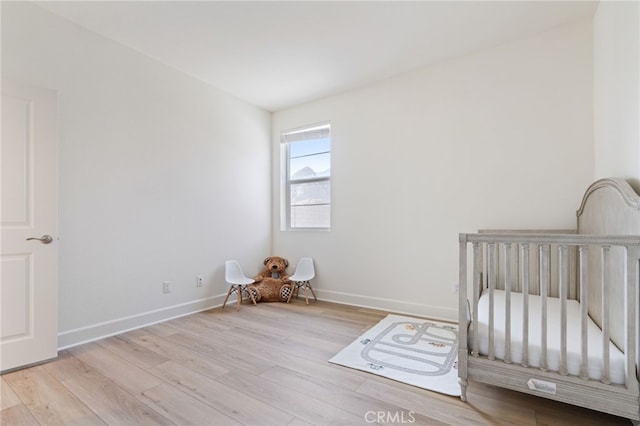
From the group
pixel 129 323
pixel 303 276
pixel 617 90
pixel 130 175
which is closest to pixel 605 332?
pixel 617 90

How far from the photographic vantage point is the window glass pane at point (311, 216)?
385 centimetres

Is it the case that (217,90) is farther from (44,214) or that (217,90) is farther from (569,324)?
(569,324)

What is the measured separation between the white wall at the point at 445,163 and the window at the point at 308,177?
0.16 metres

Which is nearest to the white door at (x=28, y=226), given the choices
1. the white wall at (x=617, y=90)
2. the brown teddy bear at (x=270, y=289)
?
the brown teddy bear at (x=270, y=289)

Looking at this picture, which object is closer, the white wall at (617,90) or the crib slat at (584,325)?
the crib slat at (584,325)

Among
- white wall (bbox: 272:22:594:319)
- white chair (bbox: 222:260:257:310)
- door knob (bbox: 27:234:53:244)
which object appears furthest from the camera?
white chair (bbox: 222:260:257:310)

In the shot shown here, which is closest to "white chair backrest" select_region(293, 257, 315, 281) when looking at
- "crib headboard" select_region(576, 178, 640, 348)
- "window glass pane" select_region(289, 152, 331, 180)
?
"window glass pane" select_region(289, 152, 331, 180)

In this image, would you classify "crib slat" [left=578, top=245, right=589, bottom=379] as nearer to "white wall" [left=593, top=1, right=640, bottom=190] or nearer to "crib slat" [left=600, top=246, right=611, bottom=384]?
"crib slat" [left=600, top=246, right=611, bottom=384]

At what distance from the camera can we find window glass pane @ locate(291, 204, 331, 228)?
385 cm

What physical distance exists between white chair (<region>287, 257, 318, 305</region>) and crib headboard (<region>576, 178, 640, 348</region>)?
260 centimetres

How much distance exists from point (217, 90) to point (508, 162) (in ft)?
10.4

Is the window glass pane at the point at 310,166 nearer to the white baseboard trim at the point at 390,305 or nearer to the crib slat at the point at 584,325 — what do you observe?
the white baseboard trim at the point at 390,305

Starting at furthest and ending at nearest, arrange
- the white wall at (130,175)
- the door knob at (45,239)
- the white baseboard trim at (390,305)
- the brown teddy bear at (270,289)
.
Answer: the brown teddy bear at (270,289), the white baseboard trim at (390,305), the white wall at (130,175), the door knob at (45,239)

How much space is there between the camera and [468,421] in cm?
145
